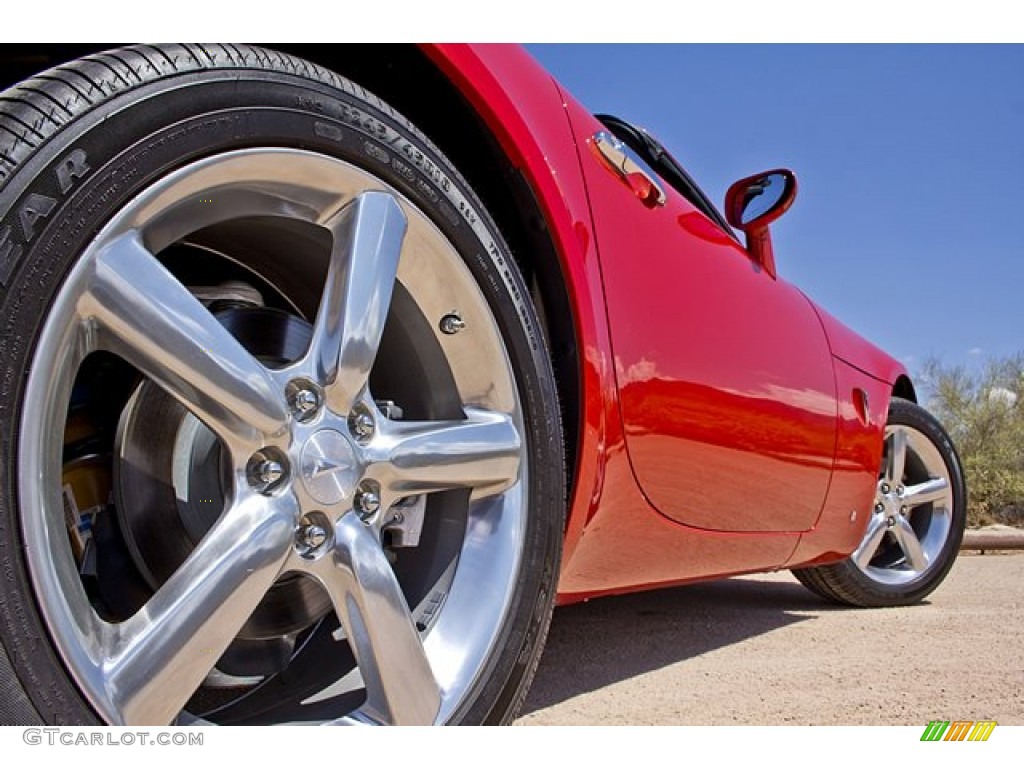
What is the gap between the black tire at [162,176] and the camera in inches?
36.1

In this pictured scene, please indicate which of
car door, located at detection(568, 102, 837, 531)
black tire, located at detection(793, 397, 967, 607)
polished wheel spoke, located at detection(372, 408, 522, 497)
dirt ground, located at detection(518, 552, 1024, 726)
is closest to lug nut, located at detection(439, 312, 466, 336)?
polished wheel spoke, located at detection(372, 408, 522, 497)

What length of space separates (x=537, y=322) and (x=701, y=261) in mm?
705

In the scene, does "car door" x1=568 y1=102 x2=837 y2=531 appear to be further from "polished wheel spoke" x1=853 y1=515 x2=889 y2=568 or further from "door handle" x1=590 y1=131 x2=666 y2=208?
"polished wheel spoke" x1=853 y1=515 x2=889 y2=568

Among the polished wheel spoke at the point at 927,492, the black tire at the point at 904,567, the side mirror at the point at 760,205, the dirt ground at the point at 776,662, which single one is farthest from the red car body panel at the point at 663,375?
the polished wheel spoke at the point at 927,492

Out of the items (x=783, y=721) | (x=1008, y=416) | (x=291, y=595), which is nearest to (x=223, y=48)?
(x=291, y=595)

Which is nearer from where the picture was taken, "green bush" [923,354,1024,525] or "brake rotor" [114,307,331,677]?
"brake rotor" [114,307,331,677]

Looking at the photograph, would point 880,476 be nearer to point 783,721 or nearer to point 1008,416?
point 783,721

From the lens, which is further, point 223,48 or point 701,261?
point 701,261

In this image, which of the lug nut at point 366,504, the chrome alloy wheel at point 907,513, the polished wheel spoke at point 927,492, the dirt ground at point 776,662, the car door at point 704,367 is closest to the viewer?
the lug nut at point 366,504

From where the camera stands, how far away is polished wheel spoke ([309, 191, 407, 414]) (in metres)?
1.25

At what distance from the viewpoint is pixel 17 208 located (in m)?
0.94

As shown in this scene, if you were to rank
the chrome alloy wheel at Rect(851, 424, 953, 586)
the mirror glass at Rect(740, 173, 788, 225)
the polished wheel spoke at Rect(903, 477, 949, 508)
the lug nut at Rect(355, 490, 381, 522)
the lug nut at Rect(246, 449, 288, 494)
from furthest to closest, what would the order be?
the polished wheel spoke at Rect(903, 477, 949, 508) < the chrome alloy wheel at Rect(851, 424, 953, 586) < the mirror glass at Rect(740, 173, 788, 225) < the lug nut at Rect(355, 490, 381, 522) < the lug nut at Rect(246, 449, 288, 494)

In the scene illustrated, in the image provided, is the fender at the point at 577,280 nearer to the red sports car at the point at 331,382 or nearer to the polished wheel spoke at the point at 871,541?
the red sports car at the point at 331,382

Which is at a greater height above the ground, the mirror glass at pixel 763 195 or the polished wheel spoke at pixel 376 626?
the mirror glass at pixel 763 195
